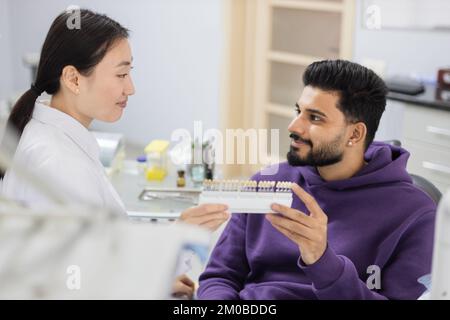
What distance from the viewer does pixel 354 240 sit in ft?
4.82

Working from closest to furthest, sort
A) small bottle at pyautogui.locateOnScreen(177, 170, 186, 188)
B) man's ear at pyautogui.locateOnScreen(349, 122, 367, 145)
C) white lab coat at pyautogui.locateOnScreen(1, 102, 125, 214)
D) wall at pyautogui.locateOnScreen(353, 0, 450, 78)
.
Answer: white lab coat at pyautogui.locateOnScreen(1, 102, 125, 214)
man's ear at pyautogui.locateOnScreen(349, 122, 367, 145)
small bottle at pyautogui.locateOnScreen(177, 170, 186, 188)
wall at pyautogui.locateOnScreen(353, 0, 450, 78)

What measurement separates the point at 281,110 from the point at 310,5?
28.2 inches

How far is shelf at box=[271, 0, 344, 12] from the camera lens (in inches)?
147

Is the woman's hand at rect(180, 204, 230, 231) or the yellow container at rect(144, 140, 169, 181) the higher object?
the woman's hand at rect(180, 204, 230, 231)

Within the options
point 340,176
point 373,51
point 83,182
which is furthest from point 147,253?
point 373,51

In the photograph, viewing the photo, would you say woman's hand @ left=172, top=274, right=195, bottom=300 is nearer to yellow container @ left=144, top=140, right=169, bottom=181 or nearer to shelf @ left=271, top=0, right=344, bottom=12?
yellow container @ left=144, top=140, right=169, bottom=181

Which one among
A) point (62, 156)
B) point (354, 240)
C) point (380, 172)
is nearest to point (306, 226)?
point (354, 240)

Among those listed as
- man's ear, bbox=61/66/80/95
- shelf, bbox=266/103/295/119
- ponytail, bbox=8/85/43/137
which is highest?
man's ear, bbox=61/66/80/95

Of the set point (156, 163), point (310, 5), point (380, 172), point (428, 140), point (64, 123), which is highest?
point (310, 5)

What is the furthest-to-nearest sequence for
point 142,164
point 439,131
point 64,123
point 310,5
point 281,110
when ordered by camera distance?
point 281,110, point 310,5, point 439,131, point 142,164, point 64,123

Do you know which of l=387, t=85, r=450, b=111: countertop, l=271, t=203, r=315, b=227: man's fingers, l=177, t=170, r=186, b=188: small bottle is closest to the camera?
l=271, t=203, r=315, b=227: man's fingers

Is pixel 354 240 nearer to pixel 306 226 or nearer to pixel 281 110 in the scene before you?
pixel 306 226

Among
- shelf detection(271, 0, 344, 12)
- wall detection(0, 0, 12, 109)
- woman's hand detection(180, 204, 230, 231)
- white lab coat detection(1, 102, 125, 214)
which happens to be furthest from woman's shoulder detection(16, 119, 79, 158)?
wall detection(0, 0, 12, 109)

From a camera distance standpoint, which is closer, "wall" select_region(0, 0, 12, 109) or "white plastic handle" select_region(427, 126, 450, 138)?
"white plastic handle" select_region(427, 126, 450, 138)
